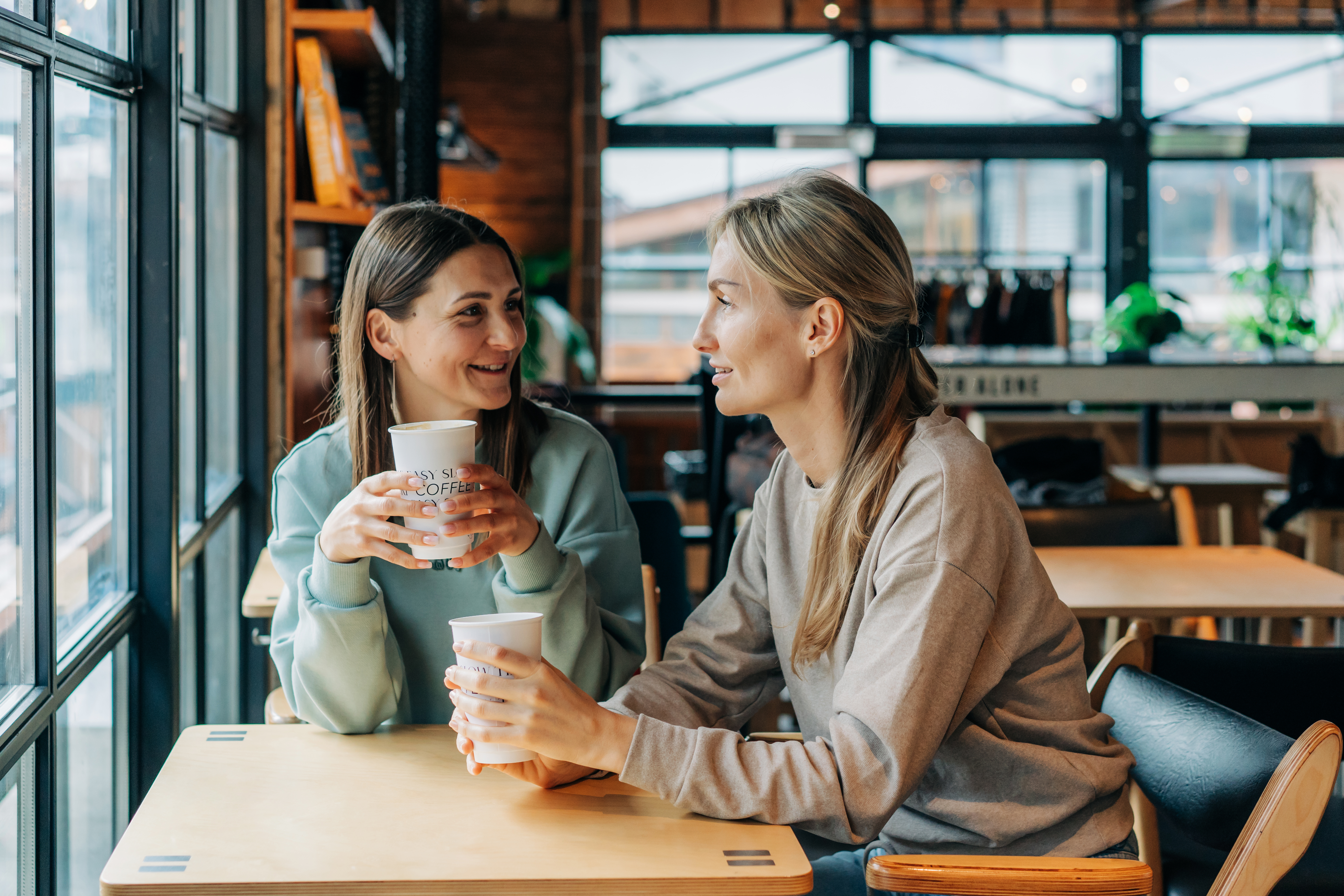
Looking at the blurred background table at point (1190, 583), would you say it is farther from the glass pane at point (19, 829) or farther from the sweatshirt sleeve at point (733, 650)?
the glass pane at point (19, 829)

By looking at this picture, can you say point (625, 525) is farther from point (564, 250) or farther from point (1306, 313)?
point (1306, 313)

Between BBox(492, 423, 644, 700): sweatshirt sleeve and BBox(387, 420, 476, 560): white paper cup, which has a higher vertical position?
BBox(387, 420, 476, 560): white paper cup

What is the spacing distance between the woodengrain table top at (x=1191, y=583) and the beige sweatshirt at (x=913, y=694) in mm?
835

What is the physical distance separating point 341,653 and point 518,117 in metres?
6.26

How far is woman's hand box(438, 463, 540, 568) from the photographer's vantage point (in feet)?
4.17

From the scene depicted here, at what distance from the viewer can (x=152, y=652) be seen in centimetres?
217

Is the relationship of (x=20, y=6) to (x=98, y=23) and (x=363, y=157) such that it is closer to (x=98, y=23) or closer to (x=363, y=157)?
(x=98, y=23)

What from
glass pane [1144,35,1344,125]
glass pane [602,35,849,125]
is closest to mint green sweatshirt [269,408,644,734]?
glass pane [602,35,849,125]

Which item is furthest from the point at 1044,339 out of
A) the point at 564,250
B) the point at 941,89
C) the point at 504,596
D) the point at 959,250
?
the point at 504,596

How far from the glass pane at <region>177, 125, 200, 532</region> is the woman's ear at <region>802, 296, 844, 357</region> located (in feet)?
4.96

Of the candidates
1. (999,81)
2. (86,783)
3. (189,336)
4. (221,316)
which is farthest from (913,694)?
(999,81)

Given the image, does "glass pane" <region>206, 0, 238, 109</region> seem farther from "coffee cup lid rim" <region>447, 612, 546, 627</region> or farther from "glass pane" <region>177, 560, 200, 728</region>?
"coffee cup lid rim" <region>447, 612, 546, 627</region>

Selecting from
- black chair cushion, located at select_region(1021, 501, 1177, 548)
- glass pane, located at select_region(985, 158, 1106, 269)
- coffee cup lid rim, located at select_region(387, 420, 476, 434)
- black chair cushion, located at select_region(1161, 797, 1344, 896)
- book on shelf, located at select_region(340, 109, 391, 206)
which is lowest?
black chair cushion, located at select_region(1161, 797, 1344, 896)

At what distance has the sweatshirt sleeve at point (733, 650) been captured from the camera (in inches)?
62.1
